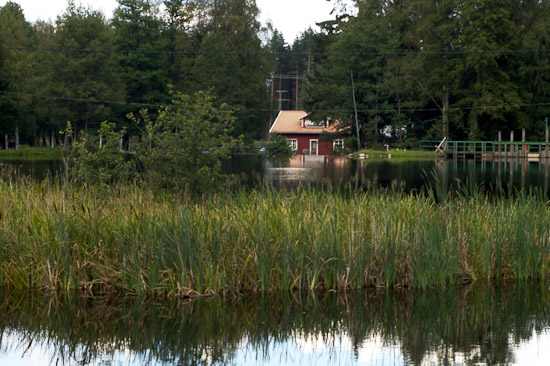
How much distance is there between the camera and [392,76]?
62312mm

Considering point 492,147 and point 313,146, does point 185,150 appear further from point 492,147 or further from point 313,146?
point 313,146

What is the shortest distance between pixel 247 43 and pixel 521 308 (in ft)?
229

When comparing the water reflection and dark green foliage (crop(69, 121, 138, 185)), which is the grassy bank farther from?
dark green foliage (crop(69, 121, 138, 185))

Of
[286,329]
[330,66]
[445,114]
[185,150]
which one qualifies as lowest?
[286,329]

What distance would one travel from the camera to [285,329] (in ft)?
23.7

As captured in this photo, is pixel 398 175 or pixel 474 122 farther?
pixel 474 122

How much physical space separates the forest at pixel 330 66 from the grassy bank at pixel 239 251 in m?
43.6

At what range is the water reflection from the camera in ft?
20.7

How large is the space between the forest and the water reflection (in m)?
44.9

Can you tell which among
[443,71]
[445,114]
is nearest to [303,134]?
[445,114]

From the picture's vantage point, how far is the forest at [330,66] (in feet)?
189

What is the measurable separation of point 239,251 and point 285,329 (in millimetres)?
1484

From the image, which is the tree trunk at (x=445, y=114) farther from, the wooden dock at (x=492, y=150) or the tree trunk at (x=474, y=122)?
the tree trunk at (x=474, y=122)

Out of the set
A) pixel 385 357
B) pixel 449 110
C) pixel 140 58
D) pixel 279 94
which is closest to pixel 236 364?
pixel 385 357
